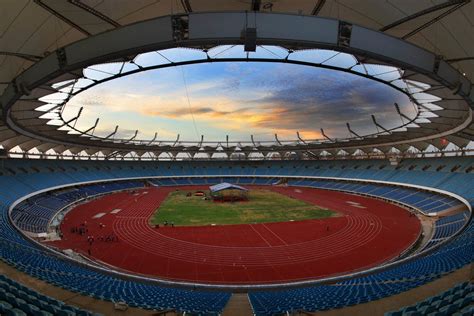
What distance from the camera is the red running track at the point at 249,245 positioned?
2162 cm

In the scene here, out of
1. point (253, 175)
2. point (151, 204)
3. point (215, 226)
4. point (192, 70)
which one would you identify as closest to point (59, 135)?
point (151, 204)

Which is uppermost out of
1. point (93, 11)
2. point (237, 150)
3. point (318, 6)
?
point (318, 6)

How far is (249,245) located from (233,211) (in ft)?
51.4

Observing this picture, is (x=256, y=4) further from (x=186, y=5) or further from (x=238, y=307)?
(x=238, y=307)

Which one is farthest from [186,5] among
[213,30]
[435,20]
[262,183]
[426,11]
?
[262,183]

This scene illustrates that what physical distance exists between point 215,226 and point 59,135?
23482 mm

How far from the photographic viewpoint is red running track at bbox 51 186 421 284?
70.9ft

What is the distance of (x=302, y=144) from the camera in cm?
6259

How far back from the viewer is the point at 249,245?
90.7ft

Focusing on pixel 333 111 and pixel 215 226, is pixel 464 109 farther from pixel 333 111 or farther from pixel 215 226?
pixel 215 226

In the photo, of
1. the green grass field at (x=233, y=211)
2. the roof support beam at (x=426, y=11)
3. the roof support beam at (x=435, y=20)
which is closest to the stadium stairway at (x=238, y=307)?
the roof support beam at (x=426, y=11)

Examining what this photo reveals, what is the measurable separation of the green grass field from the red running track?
7.55ft

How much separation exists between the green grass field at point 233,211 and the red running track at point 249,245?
2.30 m

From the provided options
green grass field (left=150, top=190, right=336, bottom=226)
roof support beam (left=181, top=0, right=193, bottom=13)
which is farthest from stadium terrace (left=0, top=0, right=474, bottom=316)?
green grass field (left=150, top=190, right=336, bottom=226)
